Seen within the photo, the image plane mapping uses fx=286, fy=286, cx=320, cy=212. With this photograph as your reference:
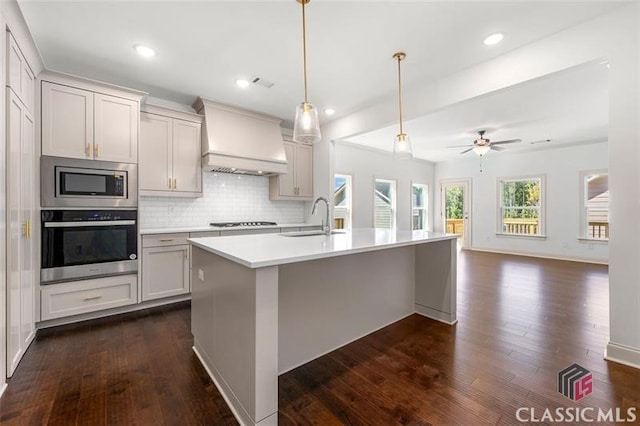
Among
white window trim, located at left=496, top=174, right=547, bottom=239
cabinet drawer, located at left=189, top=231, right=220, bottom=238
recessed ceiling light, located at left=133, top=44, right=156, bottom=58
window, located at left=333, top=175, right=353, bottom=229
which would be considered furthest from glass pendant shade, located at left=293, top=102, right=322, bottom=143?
white window trim, located at left=496, top=174, right=547, bottom=239

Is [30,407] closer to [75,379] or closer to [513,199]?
[75,379]

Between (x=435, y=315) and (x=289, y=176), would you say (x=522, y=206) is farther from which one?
(x=289, y=176)

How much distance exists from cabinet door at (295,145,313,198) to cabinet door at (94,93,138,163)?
2387 mm

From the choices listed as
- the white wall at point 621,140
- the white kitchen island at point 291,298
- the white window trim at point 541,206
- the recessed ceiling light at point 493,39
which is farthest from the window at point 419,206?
the white wall at point 621,140

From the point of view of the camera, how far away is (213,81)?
3305mm

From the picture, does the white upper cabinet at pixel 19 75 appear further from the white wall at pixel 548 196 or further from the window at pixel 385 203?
the white wall at pixel 548 196

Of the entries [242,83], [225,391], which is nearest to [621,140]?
[225,391]

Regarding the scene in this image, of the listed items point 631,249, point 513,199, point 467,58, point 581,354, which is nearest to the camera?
point 631,249

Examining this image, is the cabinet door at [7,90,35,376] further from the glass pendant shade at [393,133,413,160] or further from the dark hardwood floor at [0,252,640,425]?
the glass pendant shade at [393,133,413,160]

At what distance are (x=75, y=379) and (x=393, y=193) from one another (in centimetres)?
673

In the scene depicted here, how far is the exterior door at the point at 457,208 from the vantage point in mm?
7963

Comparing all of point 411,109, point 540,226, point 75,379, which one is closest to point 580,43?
point 411,109

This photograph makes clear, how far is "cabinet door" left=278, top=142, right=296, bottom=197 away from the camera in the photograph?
4.70 meters

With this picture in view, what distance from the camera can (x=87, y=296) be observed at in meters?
2.89
